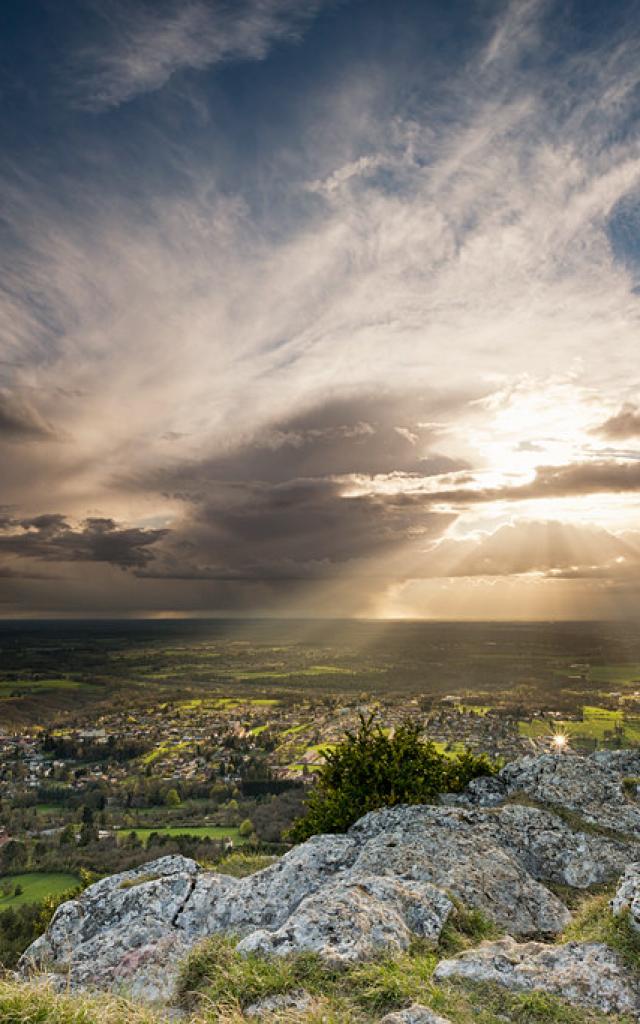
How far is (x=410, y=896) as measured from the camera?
11281mm

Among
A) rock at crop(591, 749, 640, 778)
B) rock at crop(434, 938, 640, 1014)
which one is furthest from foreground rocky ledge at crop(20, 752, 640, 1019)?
rock at crop(591, 749, 640, 778)

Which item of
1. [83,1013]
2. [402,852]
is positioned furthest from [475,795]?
[83,1013]

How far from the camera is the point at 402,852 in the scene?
14852 millimetres

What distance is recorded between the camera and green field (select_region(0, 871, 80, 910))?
5466 centimetres

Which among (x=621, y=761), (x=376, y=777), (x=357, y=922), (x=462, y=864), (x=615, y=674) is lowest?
Answer: (x=615, y=674)

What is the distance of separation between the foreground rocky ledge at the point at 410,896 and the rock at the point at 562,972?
2 centimetres

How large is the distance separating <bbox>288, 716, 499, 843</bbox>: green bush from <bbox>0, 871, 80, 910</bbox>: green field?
46935mm

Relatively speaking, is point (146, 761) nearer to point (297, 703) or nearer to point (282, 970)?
point (297, 703)

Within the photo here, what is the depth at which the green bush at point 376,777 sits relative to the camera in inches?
768

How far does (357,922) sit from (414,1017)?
9.71 ft

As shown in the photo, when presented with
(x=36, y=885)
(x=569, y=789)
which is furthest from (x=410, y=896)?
(x=36, y=885)

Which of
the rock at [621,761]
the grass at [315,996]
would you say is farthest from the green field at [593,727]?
the grass at [315,996]

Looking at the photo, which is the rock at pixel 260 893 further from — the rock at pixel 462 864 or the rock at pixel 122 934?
the rock at pixel 462 864

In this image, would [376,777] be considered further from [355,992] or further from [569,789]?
[355,992]
